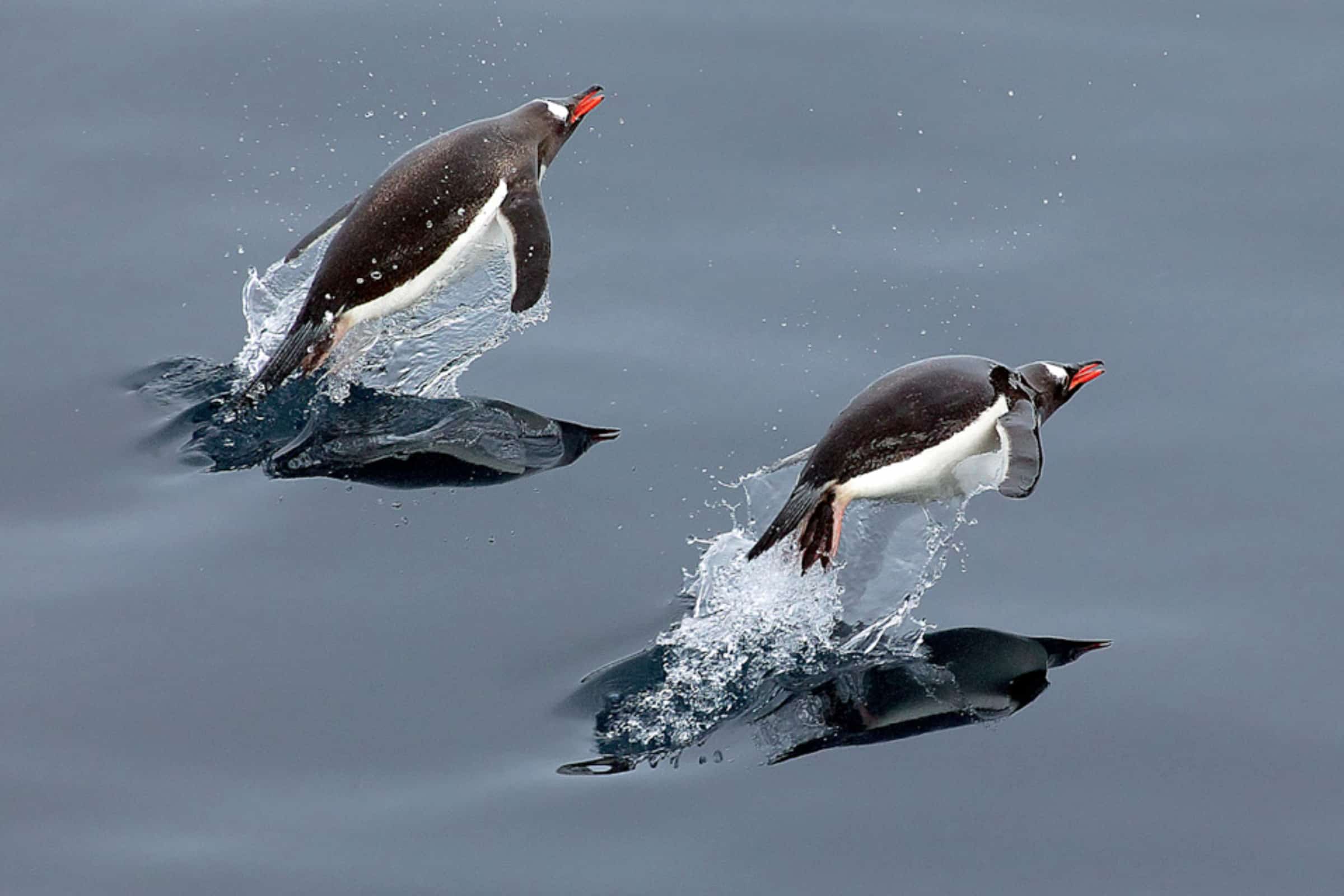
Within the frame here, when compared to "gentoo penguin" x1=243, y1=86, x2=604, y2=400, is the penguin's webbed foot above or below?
below

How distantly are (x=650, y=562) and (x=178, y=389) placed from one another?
2301 millimetres

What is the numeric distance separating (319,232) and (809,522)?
9.67 ft

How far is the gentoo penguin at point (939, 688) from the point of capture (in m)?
6.74

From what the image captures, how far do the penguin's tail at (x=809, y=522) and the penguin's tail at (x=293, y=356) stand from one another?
233cm

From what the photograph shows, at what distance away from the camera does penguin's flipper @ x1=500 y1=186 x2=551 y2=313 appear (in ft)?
28.5

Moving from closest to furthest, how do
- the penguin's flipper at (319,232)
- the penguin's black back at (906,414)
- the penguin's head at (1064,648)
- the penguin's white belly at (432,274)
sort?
1. the penguin's head at (1064,648)
2. the penguin's black back at (906,414)
3. the penguin's white belly at (432,274)
4. the penguin's flipper at (319,232)

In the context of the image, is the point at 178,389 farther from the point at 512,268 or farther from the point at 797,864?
the point at 797,864

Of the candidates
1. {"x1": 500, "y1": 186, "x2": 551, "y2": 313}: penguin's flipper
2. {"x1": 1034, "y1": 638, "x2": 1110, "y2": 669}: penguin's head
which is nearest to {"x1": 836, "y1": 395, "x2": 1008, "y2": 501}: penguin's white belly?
{"x1": 1034, "y1": 638, "x2": 1110, "y2": 669}: penguin's head

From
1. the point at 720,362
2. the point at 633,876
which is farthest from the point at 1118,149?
the point at 633,876

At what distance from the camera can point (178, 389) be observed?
8484mm

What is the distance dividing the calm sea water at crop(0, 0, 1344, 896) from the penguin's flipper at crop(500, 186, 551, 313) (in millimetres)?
426

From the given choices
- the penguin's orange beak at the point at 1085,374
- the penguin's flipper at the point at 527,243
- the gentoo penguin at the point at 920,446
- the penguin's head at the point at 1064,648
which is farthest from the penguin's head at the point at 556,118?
the penguin's head at the point at 1064,648

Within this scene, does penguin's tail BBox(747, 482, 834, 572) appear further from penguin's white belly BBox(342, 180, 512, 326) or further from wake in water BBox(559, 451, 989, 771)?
penguin's white belly BBox(342, 180, 512, 326)

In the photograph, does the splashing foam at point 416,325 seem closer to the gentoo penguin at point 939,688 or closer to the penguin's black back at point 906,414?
the penguin's black back at point 906,414
